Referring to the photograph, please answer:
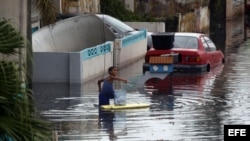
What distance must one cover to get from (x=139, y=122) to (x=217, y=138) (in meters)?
2.37

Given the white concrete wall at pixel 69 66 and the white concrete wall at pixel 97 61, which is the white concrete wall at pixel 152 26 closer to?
the white concrete wall at pixel 97 61

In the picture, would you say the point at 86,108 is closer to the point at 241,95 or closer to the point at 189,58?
the point at 241,95

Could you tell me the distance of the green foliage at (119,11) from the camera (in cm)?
3881


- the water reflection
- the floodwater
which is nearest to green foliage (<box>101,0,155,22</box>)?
the floodwater

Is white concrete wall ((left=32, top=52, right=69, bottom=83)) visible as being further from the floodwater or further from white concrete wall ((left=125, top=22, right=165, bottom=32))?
white concrete wall ((left=125, top=22, right=165, bottom=32))

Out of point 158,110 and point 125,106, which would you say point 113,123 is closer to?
point 125,106

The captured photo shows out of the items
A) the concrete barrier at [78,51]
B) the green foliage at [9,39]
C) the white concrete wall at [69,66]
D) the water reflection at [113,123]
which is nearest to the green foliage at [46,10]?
the water reflection at [113,123]

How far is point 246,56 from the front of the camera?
108 ft

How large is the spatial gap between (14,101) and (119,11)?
31.4 meters

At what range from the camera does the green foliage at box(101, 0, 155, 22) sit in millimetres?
38812

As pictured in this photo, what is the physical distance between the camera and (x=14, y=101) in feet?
25.5

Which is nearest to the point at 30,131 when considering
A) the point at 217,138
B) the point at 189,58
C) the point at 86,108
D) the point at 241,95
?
the point at 217,138

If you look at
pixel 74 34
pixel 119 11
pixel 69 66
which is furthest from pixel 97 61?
pixel 119 11

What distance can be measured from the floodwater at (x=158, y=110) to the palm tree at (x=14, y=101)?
6881 millimetres
